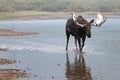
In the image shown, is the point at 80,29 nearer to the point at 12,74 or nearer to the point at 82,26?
the point at 82,26

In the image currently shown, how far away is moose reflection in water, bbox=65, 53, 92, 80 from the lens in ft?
52.3

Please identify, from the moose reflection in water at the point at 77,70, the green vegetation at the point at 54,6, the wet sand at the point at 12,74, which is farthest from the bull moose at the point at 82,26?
the green vegetation at the point at 54,6

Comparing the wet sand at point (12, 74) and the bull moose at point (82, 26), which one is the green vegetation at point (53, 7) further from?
the wet sand at point (12, 74)

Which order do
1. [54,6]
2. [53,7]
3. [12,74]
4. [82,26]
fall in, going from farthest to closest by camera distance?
[54,6]
[53,7]
[82,26]
[12,74]

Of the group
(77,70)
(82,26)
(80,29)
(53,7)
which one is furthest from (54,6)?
(77,70)

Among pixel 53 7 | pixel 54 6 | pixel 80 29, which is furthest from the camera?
pixel 54 6

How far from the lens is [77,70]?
17.6 meters

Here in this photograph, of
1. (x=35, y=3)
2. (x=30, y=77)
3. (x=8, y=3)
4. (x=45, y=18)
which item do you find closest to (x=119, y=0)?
(x=35, y=3)

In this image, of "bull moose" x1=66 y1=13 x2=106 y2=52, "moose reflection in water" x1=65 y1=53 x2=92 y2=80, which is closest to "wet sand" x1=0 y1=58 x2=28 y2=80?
"moose reflection in water" x1=65 y1=53 x2=92 y2=80

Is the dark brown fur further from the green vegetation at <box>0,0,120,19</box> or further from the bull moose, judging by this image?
the green vegetation at <box>0,0,120,19</box>

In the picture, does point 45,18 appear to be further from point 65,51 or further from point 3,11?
point 65,51

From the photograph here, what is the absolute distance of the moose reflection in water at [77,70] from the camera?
52.3ft

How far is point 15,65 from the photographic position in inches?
753

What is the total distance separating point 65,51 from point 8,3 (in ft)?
292
